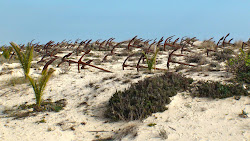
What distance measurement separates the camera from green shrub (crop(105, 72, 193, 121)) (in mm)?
4066

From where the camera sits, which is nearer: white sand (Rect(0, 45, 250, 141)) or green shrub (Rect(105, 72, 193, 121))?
white sand (Rect(0, 45, 250, 141))

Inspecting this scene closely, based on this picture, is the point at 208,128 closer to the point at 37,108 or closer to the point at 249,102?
the point at 249,102

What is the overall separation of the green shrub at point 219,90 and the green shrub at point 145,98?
0.41m

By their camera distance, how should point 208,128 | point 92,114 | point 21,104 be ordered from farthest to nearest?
1. point 21,104
2. point 92,114
3. point 208,128

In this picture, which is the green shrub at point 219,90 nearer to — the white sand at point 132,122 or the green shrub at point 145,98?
the white sand at point 132,122

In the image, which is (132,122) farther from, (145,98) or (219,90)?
(219,90)

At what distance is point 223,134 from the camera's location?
10.5 feet

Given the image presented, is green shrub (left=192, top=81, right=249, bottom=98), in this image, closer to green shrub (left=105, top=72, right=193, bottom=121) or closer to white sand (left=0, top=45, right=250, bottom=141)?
white sand (left=0, top=45, right=250, bottom=141)

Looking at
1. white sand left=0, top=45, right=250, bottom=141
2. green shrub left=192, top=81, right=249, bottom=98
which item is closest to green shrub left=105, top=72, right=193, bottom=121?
white sand left=0, top=45, right=250, bottom=141

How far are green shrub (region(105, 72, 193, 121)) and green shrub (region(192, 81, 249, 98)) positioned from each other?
16.2 inches

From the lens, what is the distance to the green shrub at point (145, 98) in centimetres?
407

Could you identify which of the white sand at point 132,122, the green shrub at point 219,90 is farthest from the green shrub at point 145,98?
the green shrub at point 219,90

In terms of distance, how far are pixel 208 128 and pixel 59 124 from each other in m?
2.83

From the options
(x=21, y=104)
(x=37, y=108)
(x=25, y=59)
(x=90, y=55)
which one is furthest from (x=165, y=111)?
(x=90, y=55)
